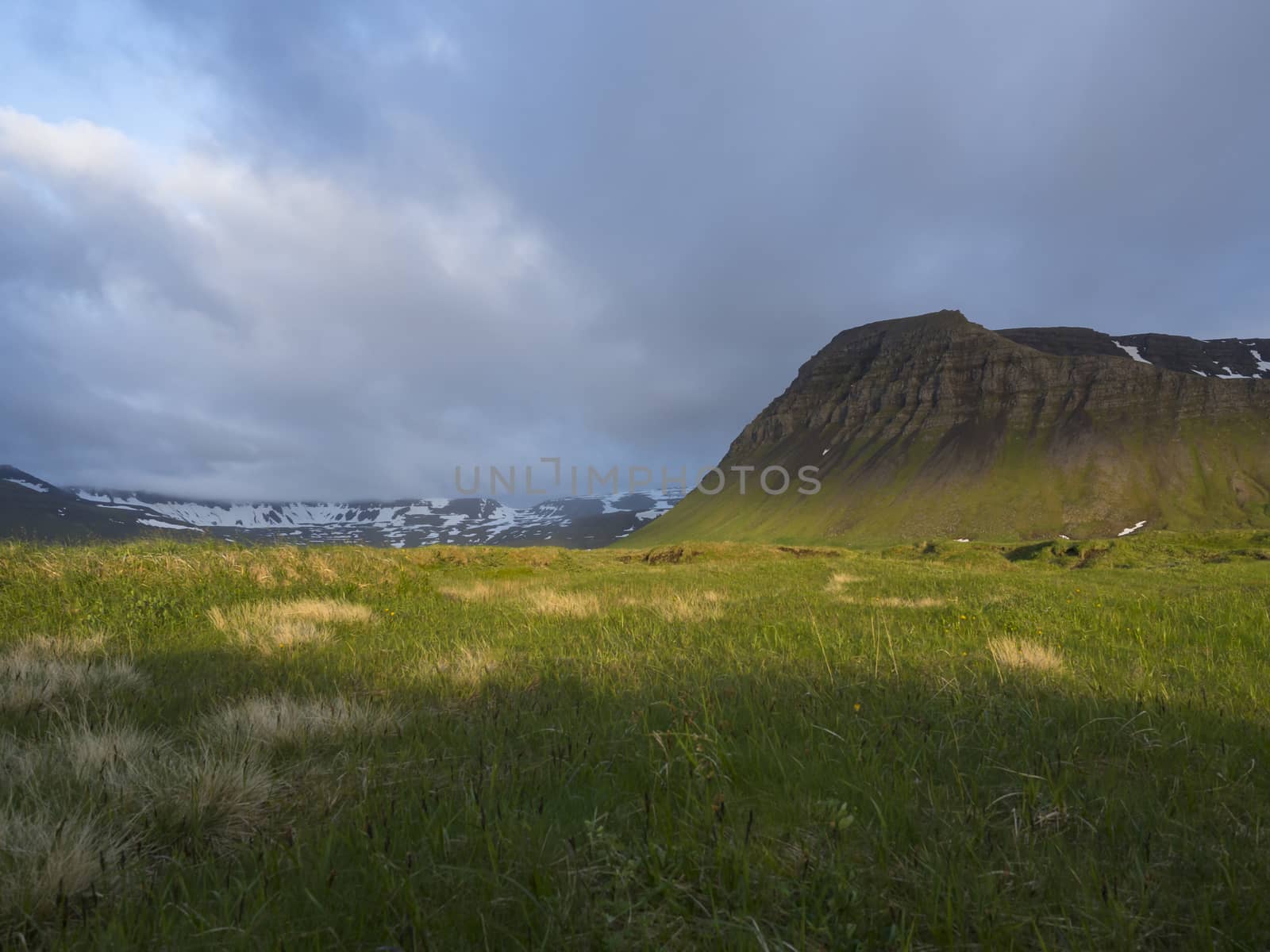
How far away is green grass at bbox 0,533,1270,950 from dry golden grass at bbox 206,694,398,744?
0.08 ft

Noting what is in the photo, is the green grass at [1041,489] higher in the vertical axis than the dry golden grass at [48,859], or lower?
higher

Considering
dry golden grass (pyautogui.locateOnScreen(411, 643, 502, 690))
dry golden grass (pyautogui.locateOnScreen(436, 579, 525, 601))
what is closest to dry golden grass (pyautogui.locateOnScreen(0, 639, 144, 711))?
dry golden grass (pyautogui.locateOnScreen(411, 643, 502, 690))

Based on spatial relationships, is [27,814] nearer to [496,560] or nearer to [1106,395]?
[496,560]

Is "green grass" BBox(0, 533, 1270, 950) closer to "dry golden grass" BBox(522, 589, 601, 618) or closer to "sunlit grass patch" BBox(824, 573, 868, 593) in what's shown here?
"dry golden grass" BBox(522, 589, 601, 618)

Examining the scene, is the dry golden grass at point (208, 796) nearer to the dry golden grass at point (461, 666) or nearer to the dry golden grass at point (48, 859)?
the dry golden grass at point (48, 859)

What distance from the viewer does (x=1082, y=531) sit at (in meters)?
108

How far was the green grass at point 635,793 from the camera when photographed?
1722mm

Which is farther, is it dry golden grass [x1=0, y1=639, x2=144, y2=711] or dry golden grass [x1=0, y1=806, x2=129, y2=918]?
dry golden grass [x1=0, y1=639, x2=144, y2=711]

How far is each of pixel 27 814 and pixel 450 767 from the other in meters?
1.53

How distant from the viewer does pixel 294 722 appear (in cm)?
323

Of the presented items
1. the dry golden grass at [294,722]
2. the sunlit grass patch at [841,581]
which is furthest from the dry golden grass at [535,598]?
the sunlit grass patch at [841,581]

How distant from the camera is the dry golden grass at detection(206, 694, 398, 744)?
10.2 ft

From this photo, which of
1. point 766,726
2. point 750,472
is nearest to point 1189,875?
point 766,726

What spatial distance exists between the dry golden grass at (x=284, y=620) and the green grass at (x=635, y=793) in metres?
0.22
